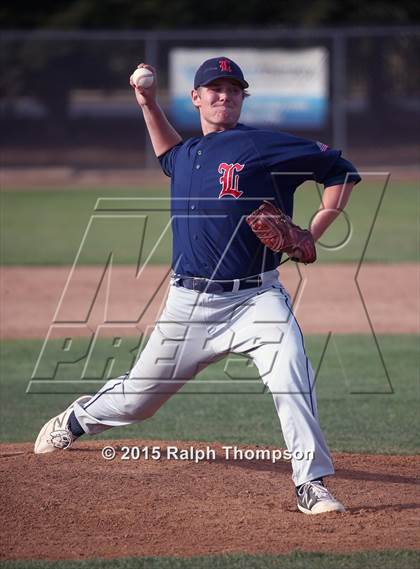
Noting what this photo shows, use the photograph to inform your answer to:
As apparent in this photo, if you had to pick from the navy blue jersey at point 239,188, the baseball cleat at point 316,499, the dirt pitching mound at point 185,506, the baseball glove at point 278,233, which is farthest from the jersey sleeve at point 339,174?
the dirt pitching mound at point 185,506

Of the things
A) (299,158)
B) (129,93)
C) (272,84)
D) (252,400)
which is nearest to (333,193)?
Result: (299,158)

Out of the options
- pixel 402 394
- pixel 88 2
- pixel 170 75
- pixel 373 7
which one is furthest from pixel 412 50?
pixel 402 394

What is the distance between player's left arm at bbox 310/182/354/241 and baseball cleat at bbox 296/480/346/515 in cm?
115

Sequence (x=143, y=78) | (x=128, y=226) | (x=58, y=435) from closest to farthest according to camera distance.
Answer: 1. (x=143, y=78)
2. (x=58, y=435)
3. (x=128, y=226)

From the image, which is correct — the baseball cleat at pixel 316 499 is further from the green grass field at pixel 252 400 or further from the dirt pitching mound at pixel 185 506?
the green grass field at pixel 252 400

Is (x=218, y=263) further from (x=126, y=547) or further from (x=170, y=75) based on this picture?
(x=170, y=75)

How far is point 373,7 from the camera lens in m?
27.5

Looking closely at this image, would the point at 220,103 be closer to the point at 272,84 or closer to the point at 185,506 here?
the point at 185,506

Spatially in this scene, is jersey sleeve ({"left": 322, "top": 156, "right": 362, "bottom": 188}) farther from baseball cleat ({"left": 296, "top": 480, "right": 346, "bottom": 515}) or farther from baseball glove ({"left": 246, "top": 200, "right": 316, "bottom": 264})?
baseball cleat ({"left": 296, "top": 480, "right": 346, "bottom": 515})

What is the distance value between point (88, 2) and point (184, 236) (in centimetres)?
2267

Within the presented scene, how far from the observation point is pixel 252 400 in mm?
7926

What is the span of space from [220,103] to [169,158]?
44 centimetres

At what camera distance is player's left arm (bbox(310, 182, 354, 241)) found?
4988 millimetres

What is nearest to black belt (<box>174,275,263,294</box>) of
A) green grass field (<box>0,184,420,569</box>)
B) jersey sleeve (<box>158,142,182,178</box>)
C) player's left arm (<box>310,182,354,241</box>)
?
player's left arm (<box>310,182,354,241</box>)
